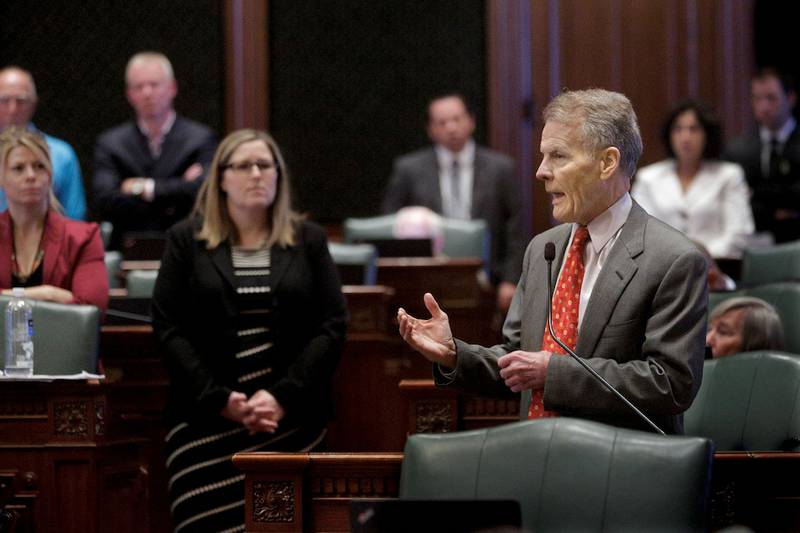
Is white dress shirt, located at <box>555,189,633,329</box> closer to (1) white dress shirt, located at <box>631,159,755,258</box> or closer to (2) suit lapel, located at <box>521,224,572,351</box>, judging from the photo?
(2) suit lapel, located at <box>521,224,572,351</box>

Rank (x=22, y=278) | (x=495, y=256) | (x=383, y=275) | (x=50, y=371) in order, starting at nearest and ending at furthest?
(x=50, y=371)
(x=22, y=278)
(x=383, y=275)
(x=495, y=256)

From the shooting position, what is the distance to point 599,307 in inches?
85.4

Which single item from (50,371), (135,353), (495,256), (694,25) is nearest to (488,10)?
(694,25)

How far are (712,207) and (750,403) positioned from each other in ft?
8.25

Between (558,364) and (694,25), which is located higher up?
(694,25)

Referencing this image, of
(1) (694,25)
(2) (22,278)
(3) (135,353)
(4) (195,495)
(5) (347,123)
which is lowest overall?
(4) (195,495)

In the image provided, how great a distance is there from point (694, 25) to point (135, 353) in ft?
14.3

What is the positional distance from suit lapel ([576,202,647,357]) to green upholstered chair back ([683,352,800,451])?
65 cm

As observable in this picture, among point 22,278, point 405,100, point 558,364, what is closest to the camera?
point 558,364

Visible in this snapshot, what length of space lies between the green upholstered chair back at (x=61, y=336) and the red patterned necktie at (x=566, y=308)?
1.35m

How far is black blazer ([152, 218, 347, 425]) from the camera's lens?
10.3 feet

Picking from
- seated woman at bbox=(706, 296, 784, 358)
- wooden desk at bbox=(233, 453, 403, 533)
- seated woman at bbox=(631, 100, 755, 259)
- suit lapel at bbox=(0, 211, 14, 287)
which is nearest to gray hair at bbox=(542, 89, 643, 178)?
wooden desk at bbox=(233, 453, 403, 533)

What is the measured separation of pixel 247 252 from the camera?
3281mm

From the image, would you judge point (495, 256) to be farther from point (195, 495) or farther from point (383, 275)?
point (195, 495)
